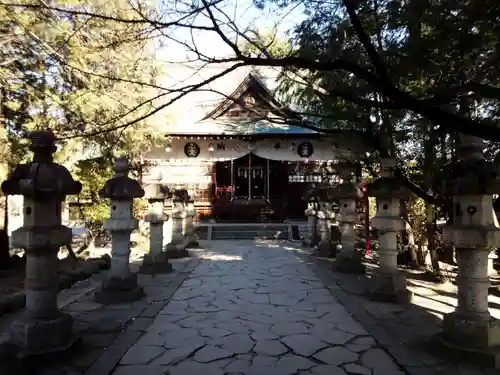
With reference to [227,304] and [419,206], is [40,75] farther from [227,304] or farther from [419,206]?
[419,206]

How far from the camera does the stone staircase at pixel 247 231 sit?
740 inches

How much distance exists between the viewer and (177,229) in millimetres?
12547

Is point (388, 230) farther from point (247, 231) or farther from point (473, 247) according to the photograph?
point (247, 231)

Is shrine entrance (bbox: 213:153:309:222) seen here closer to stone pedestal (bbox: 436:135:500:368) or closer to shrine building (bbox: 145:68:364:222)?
shrine building (bbox: 145:68:364:222)

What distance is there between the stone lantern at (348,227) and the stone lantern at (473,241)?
5.02m

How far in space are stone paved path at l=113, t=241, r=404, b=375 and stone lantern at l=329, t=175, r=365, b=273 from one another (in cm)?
114

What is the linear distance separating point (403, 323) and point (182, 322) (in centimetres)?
295

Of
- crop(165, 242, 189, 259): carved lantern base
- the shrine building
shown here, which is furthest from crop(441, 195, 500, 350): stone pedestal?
the shrine building

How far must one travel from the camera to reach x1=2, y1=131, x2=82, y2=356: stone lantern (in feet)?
14.2

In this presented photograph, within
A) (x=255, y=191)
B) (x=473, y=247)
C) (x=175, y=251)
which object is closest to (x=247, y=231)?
(x=255, y=191)

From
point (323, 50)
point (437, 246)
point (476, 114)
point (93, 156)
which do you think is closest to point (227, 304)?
point (323, 50)

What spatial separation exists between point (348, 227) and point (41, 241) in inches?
281

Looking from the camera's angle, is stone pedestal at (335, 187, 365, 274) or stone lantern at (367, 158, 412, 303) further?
stone pedestal at (335, 187, 365, 274)

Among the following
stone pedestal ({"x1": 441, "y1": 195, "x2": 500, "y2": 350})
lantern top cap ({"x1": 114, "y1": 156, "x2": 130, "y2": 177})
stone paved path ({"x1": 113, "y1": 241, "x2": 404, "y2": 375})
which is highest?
lantern top cap ({"x1": 114, "y1": 156, "x2": 130, "y2": 177})
